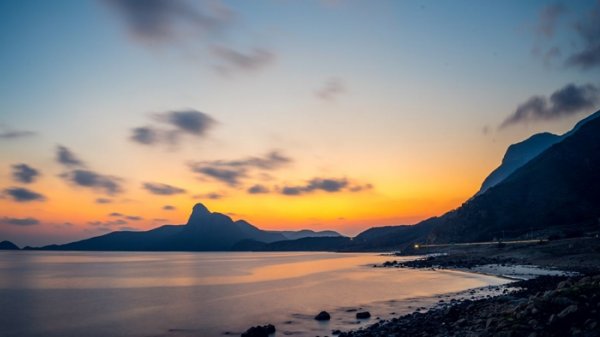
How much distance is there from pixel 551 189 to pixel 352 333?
204883 millimetres

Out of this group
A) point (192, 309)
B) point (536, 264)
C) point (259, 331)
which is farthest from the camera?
point (536, 264)

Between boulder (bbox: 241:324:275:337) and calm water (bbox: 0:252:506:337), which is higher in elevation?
boulder (bbox: 241:324:275:337)

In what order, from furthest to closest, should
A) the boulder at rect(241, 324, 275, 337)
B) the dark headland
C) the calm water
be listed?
1. the calm water
2. the boulder at rect(241, 324, 275, 337)
3. the dark headland

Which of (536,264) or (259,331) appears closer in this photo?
(259,331)

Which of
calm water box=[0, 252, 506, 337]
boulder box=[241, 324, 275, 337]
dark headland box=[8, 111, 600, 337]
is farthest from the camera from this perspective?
calm water box=[0, 252, 506, 337]

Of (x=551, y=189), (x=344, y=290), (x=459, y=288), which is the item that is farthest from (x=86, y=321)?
(x=551, y=189)

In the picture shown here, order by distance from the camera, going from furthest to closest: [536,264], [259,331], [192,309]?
[536,264] → [192,309] → [259,331]

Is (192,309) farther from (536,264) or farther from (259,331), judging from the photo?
(536,264)

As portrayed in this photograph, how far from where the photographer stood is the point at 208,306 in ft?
172

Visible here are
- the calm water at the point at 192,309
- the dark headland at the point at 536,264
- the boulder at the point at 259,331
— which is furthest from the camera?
the calm water at the point at 192,309

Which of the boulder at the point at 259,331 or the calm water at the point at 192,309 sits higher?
the boulder at the point at 259,331

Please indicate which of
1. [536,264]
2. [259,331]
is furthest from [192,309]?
[536,264]

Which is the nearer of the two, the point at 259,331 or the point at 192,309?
the point at 259,331

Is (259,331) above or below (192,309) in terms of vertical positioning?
above
